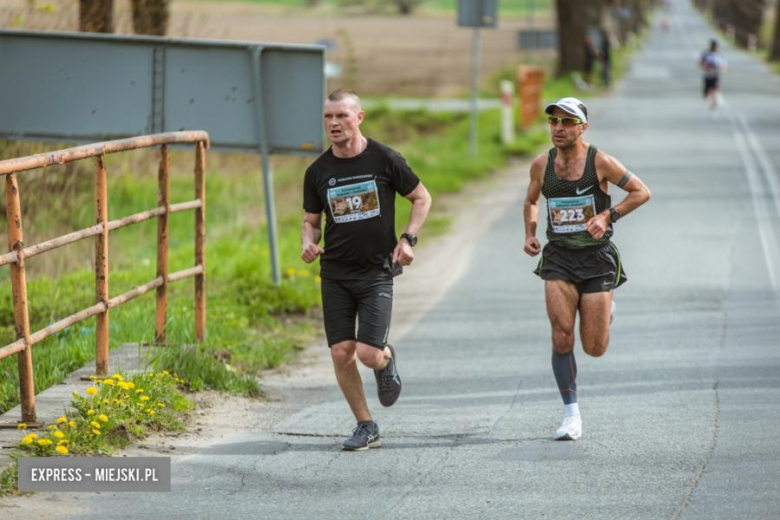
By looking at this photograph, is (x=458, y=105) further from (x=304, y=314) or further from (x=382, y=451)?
(x=382, y=451)

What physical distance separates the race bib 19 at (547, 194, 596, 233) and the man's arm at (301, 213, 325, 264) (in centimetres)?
125

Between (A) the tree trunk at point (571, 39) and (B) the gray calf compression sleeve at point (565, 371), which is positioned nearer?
(B) the gray calf compression sleeve at point (565, 371)

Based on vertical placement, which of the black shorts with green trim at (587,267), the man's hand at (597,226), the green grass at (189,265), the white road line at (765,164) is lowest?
the white road line at (765,164)

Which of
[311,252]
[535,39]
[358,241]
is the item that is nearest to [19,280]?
[311,252]

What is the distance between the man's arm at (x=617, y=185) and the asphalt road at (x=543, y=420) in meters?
1.12

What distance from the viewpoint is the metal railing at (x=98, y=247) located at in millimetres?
6961

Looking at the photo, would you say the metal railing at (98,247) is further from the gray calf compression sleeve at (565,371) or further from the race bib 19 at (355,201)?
the gray calf compression sleeve at (565,371)

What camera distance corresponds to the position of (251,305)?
11695 millimetres

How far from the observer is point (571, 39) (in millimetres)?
47938

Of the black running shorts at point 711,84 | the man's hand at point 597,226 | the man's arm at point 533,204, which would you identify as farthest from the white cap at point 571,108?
the black running shorts at point 711,84

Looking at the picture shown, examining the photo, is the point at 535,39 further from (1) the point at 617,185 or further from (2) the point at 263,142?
(1) the point at 617,185

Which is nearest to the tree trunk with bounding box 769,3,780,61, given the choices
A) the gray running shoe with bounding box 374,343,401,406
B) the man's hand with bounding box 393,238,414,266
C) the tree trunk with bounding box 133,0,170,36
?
the tree trunk with bounding box 133,0,170,36

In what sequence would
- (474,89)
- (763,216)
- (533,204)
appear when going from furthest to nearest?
(474,89) < (763,216) < (533,204)

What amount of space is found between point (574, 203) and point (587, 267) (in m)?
0.35
